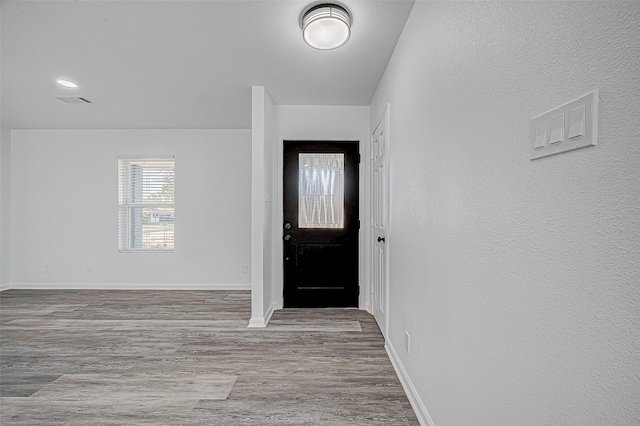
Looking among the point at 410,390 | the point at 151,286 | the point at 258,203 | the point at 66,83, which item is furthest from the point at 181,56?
the point at 151,286

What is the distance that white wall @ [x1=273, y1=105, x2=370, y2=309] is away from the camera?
430cm

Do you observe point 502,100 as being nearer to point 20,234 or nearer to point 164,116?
point 164,116

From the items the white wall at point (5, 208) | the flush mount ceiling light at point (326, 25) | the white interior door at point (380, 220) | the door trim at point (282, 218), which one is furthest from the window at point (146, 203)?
the flush mount ceiling light at point (326, 25)

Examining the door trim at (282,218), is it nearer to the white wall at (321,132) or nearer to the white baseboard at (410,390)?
the white wall at (321,132)

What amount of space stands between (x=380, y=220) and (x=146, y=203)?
12.5ft

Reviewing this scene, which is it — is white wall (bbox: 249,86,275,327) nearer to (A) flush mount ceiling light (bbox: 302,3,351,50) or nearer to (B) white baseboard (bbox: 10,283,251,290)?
(A) flush mount ceiling light (bbox: 302,3,351,50)

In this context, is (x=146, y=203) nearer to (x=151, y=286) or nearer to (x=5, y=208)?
(x=151, y=286)

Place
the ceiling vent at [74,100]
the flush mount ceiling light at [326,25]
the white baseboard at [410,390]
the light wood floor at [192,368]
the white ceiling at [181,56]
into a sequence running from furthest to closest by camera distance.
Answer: the ceiling vent at [74,100]
the white ceiling at [181,56]
the flush mount ceiling light at [326,25]
the light wood floor at [192,368]
the white baseboard at [410,390]

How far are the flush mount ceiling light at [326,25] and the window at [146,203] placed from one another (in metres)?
3.78

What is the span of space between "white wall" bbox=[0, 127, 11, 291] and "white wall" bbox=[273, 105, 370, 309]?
433 centimetres

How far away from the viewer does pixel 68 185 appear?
5.41 metres

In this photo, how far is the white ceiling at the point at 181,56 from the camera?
89.7 inches

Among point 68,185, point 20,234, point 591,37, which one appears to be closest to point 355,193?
point 591,37

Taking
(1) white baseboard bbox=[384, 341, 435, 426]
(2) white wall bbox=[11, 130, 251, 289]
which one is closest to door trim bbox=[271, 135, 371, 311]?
(2) white wall bbox=[11, 130, 251, 289]
